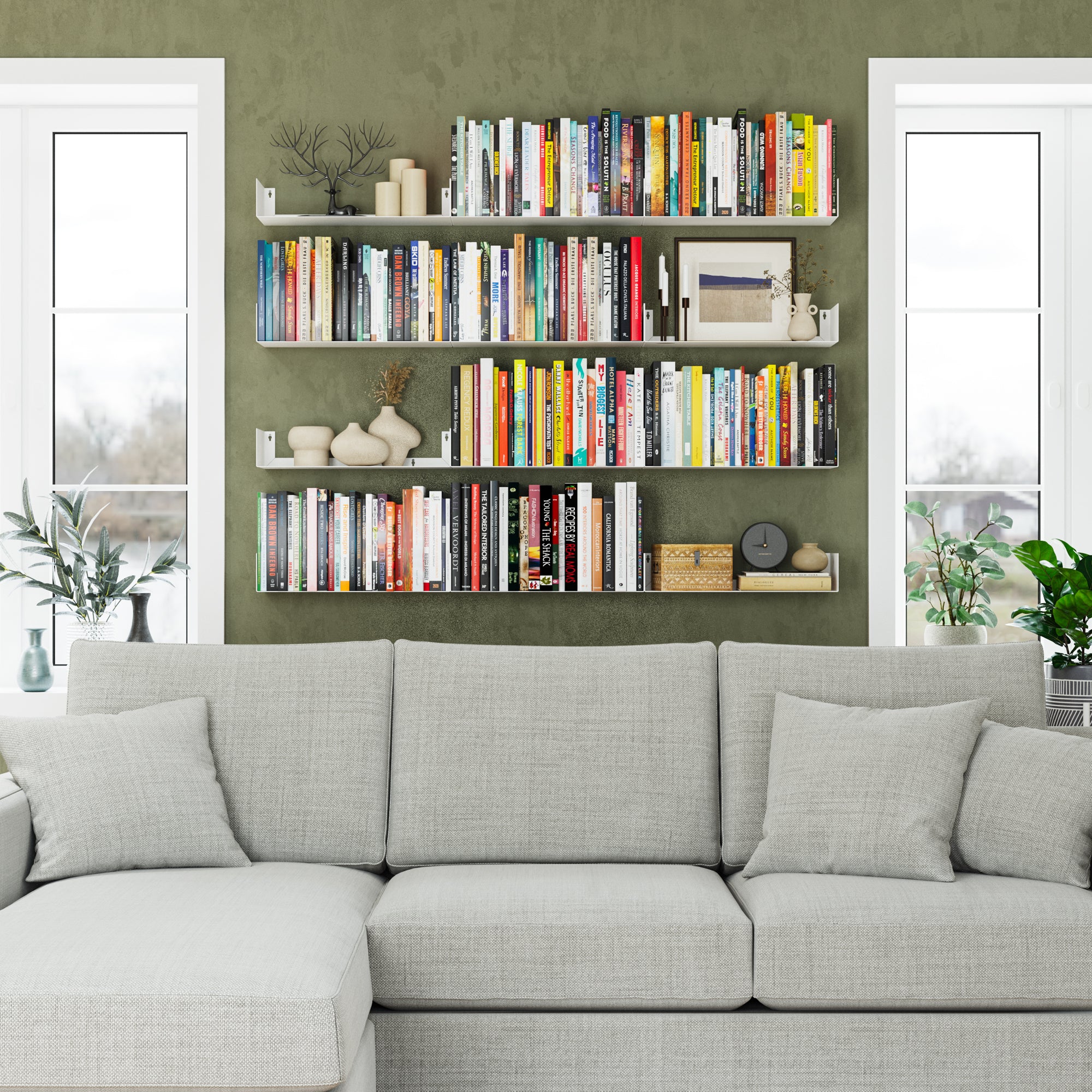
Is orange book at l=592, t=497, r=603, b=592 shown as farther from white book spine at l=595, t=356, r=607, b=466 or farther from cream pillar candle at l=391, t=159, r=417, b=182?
cream pillar candle at l=391, t=159, r=417, b=182

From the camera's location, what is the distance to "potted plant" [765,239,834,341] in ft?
10.0

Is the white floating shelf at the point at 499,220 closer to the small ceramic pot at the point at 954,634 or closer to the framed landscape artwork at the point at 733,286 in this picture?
the framed landscape artwork at the point at 733,286

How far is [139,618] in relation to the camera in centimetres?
307

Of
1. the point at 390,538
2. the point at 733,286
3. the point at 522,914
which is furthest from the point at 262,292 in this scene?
the point at 522,914

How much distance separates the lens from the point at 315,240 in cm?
304

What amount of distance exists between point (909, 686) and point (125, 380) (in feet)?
8.70

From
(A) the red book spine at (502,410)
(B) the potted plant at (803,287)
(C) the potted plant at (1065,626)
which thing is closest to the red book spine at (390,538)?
(A) the red book spine at (502,410)

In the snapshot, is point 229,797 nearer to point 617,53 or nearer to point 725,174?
point 725,174

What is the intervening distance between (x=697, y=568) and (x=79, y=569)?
1865mm

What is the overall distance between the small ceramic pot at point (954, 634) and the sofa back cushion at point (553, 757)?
97cm

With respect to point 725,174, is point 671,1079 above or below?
below

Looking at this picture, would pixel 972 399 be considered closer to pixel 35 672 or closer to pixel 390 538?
pixel 390 538

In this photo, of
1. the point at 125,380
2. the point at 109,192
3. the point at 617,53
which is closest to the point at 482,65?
the point at 617,53

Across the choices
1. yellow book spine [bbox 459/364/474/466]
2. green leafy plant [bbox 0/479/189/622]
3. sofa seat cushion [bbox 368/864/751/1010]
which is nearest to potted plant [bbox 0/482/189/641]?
green leafy plant [bbox 0/479/189/622]
